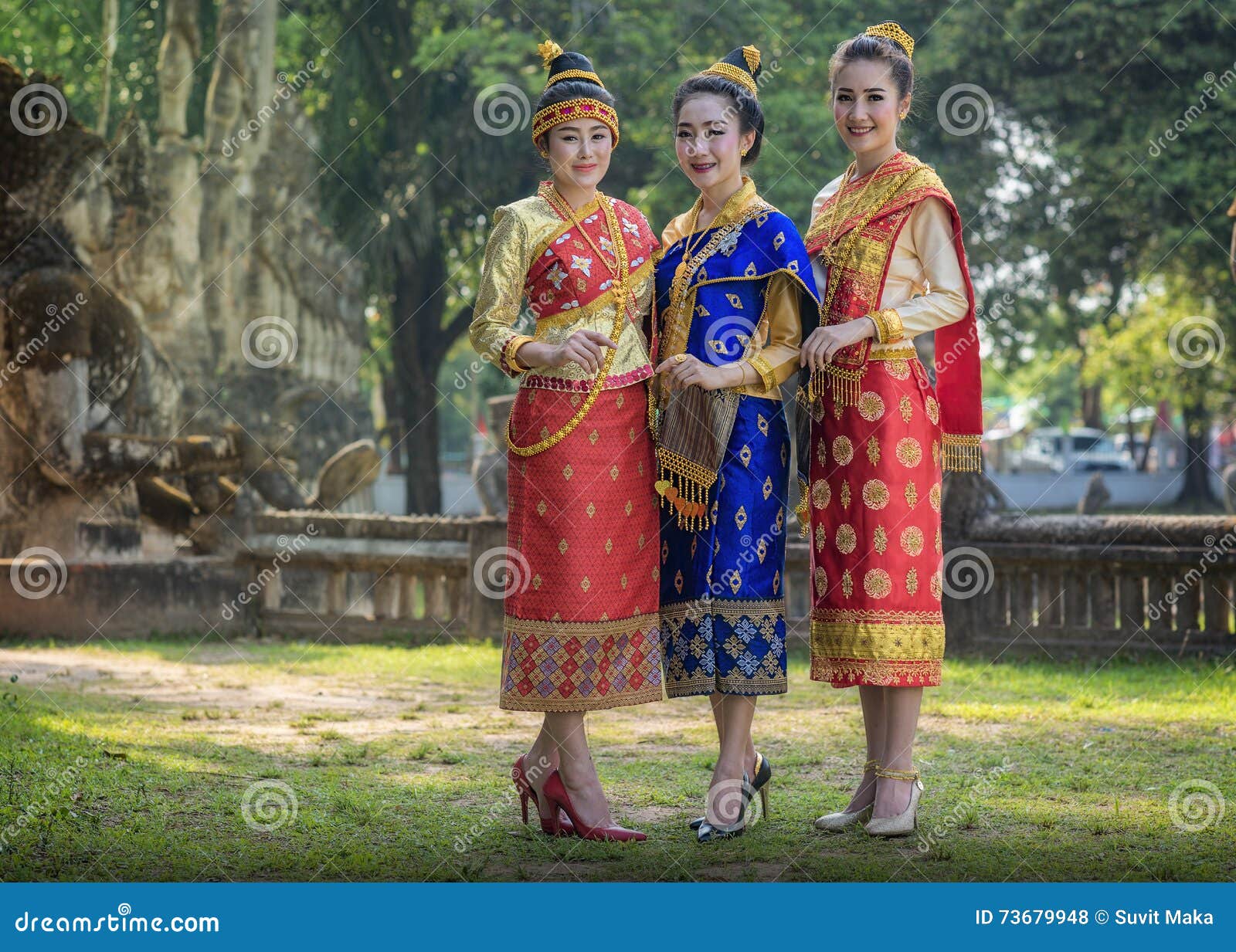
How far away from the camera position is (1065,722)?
6469 millimetres

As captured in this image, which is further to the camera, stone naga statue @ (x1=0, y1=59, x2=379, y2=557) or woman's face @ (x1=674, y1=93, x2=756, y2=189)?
stone naga statue @ (x1=0, y1=59, x2=379, y2=557)

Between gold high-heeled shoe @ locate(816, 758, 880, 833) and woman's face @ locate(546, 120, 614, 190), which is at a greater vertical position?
woman's face @ locate(546, 120, 614, 190)

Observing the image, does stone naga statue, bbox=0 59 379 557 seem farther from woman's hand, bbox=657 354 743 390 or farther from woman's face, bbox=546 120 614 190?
woman's hand, bbox=657 354 743 390

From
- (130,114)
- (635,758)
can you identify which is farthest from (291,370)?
(635,758)

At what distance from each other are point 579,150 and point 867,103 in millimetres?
889

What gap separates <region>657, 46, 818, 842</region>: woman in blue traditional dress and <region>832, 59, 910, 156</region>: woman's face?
0.28 meters

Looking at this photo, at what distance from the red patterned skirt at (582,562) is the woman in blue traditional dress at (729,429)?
0.37 feet

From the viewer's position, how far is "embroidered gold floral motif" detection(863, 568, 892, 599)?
420 cm

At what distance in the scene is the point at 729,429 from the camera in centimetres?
416

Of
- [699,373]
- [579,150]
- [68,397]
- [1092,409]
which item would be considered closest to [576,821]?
[699,373]

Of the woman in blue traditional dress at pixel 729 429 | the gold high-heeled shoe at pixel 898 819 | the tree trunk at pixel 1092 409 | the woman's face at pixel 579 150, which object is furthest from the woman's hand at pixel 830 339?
the tree trunk at pixel 1092 409

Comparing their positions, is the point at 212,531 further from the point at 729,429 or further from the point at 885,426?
the point at 885,426

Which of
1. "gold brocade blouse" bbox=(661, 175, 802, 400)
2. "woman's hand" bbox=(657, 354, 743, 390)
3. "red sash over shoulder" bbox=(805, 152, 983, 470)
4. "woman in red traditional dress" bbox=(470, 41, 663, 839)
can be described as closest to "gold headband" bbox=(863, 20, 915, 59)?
"red sash over shoulder" bbox=(805, 152, 983, 470)

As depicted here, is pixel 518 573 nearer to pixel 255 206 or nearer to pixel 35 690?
pixel 35 690
